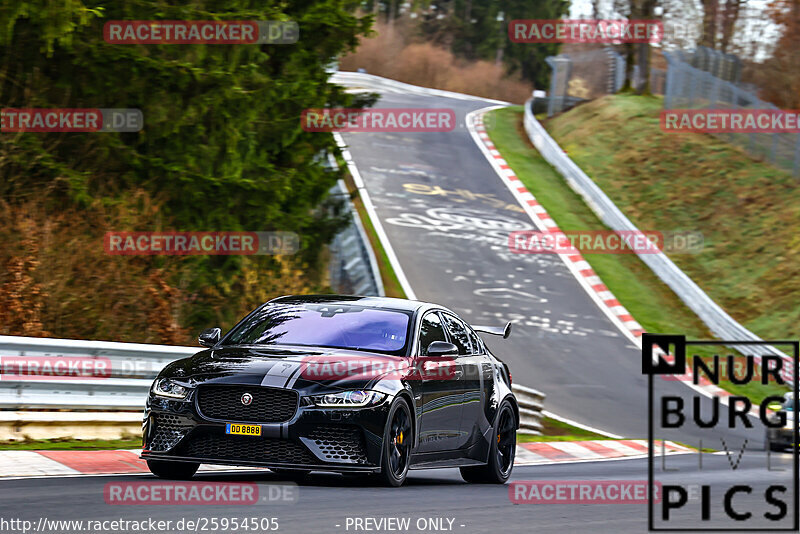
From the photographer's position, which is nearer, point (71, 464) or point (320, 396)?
point (320, 396)

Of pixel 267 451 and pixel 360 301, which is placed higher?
pixel 360 301

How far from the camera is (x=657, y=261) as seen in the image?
32.3 meters

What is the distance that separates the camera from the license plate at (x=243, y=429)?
893 centimetres

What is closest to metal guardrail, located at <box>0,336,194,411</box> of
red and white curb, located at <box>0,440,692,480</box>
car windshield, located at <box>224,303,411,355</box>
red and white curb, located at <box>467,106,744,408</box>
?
red and white curb, located at <box>0,440,692,480</box>

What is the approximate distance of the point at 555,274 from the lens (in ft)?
101

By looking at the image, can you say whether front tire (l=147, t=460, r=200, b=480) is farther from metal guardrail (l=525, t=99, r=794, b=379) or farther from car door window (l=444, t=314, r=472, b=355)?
metal guardrail (l=525, t=99, r=794, b=379)

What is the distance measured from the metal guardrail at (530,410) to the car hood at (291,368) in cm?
932

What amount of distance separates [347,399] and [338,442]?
1.05ft

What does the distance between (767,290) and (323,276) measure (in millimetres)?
12100

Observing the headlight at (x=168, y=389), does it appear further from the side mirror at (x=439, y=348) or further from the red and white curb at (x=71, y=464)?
the side mirror at (x=439, y=348)

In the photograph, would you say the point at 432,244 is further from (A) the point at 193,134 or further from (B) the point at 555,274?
(A) the point at 193,134

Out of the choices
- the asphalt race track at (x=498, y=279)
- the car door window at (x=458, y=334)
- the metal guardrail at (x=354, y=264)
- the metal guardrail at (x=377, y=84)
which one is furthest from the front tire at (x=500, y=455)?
the metal guardrail at (x=377, y=84)

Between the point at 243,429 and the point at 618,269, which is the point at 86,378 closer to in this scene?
the point at 243,429

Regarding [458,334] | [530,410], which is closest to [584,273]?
[530,410]
